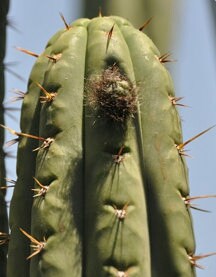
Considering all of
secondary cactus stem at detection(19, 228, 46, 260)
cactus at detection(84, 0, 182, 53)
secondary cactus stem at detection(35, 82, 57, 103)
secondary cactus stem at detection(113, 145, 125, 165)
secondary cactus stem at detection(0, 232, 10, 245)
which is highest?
cactus at detection(84, 0, 182, 53)

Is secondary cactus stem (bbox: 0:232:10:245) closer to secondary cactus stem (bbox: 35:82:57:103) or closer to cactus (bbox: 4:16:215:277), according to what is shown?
cactus (bbox: 4:16:215:277)

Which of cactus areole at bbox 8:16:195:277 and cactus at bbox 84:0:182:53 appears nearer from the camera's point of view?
cactus areole at bbox 8:16:195:277

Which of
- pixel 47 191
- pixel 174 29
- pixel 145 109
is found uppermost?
pixel 174 29

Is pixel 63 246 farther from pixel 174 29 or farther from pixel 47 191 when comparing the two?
pixel 174 29

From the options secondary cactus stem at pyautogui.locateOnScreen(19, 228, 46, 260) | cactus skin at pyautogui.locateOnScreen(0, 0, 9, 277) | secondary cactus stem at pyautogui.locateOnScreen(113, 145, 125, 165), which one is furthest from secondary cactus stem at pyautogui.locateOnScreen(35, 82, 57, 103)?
cactus skin at pyautogui.locateOnScreen(0, 0, 9, 277)

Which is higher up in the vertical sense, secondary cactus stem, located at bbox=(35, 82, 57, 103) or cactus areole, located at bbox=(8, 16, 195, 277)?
secondary cactus stem, located at bbox=(35, 82, 57, 103)

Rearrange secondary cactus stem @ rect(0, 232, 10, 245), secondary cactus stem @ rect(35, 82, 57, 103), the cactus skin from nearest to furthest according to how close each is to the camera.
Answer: secondary cactus stem @ rect(35, 82, 57, 103)
secondary cactus stem @ rect(0, 232, 10, 245)
the cactus skin

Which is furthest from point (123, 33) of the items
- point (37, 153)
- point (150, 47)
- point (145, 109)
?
point (37, 153)

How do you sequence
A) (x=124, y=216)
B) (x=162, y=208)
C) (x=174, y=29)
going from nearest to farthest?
(x=124, y=216)
(x=162, y=208)
(x=174, y=29)
